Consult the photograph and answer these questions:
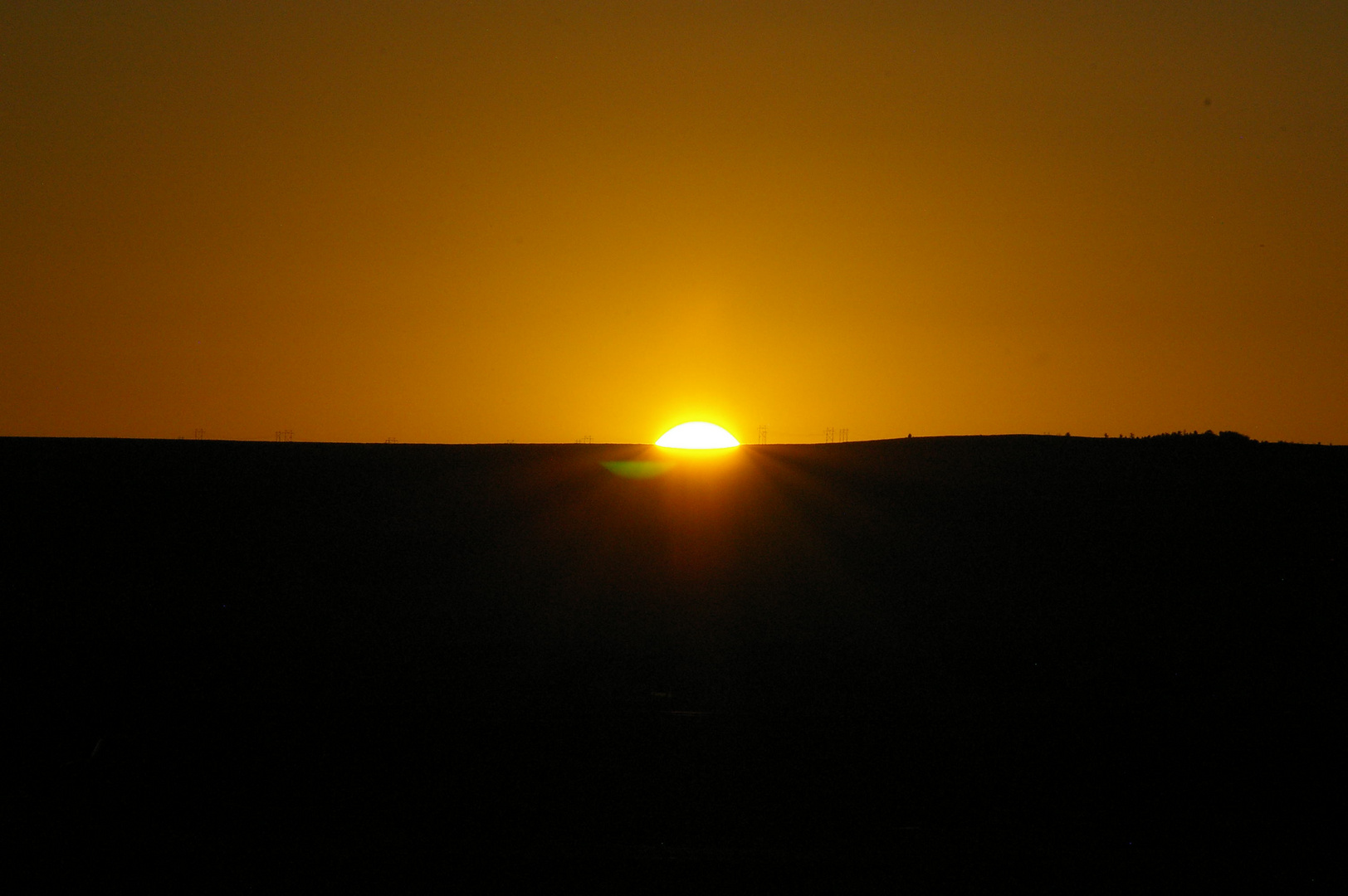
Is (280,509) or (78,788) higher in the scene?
(280,509)

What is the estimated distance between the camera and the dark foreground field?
656 centimetres

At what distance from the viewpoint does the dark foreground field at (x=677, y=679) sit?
258 inches

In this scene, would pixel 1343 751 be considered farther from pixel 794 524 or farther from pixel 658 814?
pixel 794 524

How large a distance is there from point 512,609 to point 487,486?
11.7 metres

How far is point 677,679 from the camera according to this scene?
11.6m

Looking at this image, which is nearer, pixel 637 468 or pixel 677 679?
pixel 677 679

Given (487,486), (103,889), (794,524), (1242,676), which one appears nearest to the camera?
(103,889)

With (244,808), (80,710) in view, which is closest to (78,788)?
(244,808)

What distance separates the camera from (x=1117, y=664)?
1248 cm

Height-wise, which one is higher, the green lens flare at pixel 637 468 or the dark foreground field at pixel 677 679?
the green lens flare at pixel 637 468

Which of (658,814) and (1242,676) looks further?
(1242,676)

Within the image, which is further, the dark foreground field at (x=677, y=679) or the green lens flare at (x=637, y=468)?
the green lens flare at (x=637, y=468)

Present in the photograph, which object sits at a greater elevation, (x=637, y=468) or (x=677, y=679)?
(x=637, y=468)

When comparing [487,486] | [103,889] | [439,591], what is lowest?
[103,889]
